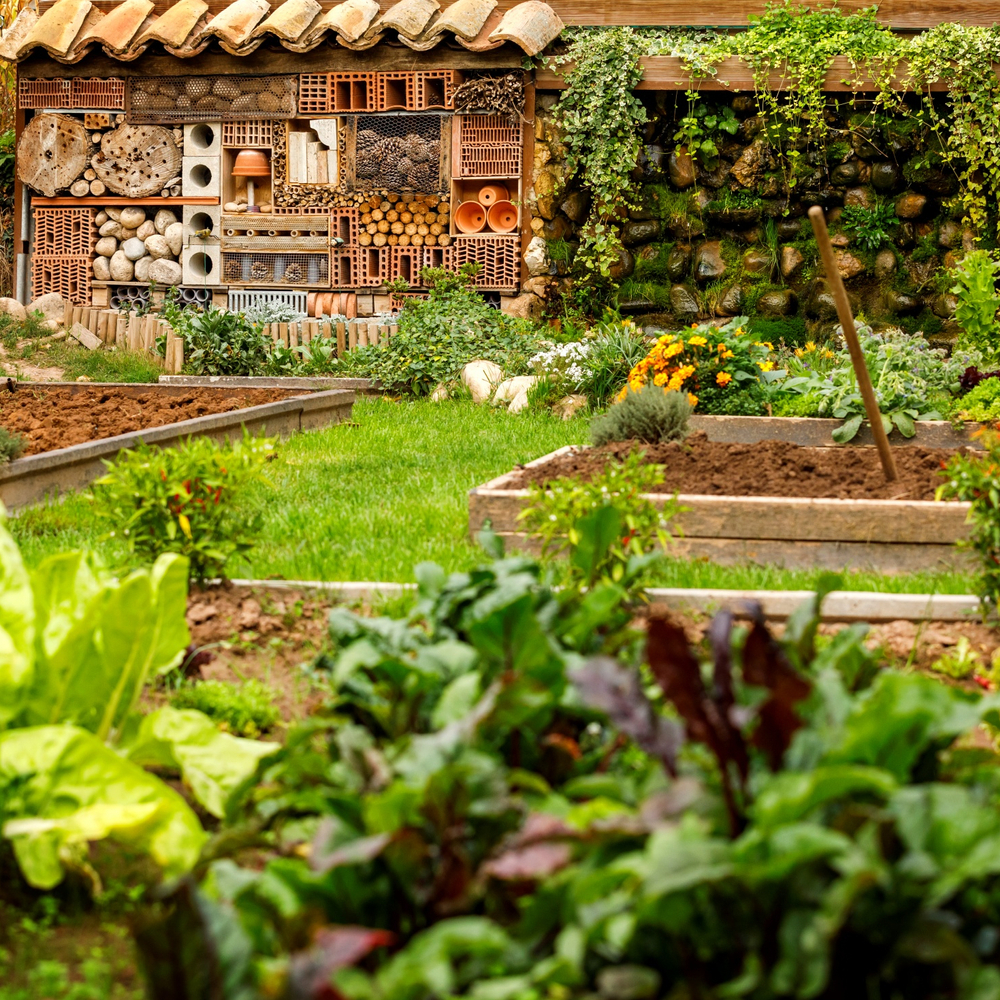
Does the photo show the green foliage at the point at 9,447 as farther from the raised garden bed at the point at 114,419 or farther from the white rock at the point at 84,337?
the white rock at the point at 84,337

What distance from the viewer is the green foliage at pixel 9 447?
5.17 metres

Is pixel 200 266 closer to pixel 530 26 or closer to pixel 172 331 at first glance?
pixel 172 331

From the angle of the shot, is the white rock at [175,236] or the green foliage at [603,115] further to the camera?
the white rock at [175,236]

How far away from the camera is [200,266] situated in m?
12.4

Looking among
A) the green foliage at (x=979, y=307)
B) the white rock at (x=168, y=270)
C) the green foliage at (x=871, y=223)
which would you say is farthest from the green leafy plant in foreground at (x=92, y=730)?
the white rock at (x=168, y=270)

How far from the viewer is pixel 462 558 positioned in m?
4.10

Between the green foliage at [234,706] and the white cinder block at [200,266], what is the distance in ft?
33.2

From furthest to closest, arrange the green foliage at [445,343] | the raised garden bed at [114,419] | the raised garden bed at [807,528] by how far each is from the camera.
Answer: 1. the green foliage at [445,343]
2. the raised garden bed at [114,419]
3. the raised garden bed at [807,528]

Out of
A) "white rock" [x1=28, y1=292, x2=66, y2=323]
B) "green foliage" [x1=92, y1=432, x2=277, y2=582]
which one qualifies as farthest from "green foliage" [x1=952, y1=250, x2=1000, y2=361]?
"white rock" [x1=28, y1=292, x2=66, y2=323]

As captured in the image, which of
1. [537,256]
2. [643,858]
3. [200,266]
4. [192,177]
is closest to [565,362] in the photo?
[537,256]

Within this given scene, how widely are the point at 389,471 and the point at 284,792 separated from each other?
165 inches

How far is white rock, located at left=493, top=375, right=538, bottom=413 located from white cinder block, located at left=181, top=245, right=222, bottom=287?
14.8ft

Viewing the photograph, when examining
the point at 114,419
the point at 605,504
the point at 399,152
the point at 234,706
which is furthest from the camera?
the point at 399,152

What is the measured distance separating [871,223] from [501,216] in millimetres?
3633
